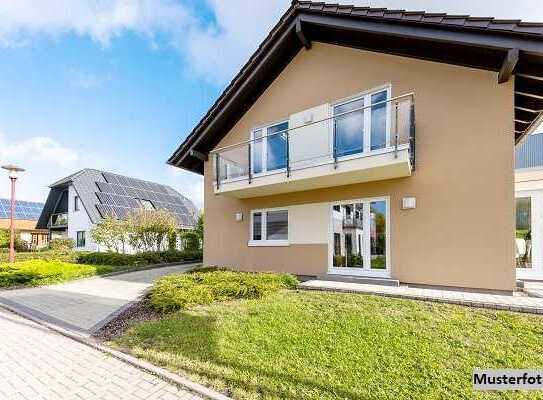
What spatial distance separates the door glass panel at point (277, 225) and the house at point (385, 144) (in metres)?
0.04

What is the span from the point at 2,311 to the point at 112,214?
19360 millimetres

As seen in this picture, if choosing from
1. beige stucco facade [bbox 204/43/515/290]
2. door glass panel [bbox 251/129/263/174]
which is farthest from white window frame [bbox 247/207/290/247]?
door glass panel [bbox 251/129/263/174]

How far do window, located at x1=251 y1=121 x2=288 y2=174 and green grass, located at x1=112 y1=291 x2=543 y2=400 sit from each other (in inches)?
205

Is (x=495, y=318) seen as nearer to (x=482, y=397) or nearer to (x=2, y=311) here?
(x=482, y=397)

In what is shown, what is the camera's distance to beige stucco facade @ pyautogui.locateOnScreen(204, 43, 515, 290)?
720 cm

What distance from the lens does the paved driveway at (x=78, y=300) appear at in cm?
716

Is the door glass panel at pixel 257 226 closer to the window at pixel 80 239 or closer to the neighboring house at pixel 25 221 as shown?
the window at pixel 80 239

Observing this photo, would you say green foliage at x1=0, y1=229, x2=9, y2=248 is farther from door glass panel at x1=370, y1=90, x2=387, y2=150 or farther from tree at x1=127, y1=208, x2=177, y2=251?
door glass panel at x1=370, y1=90, x2=387, y2=150

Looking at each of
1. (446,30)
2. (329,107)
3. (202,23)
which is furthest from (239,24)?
(446,30)

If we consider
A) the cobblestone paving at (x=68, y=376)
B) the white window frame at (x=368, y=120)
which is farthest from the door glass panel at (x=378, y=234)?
the cobblestone paving at (x=68, y=376)

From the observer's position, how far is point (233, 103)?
39.7ft

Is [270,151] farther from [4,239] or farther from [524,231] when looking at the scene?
[4,239]

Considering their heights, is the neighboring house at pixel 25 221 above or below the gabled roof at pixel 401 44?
below

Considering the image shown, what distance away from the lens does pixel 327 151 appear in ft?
30.7
